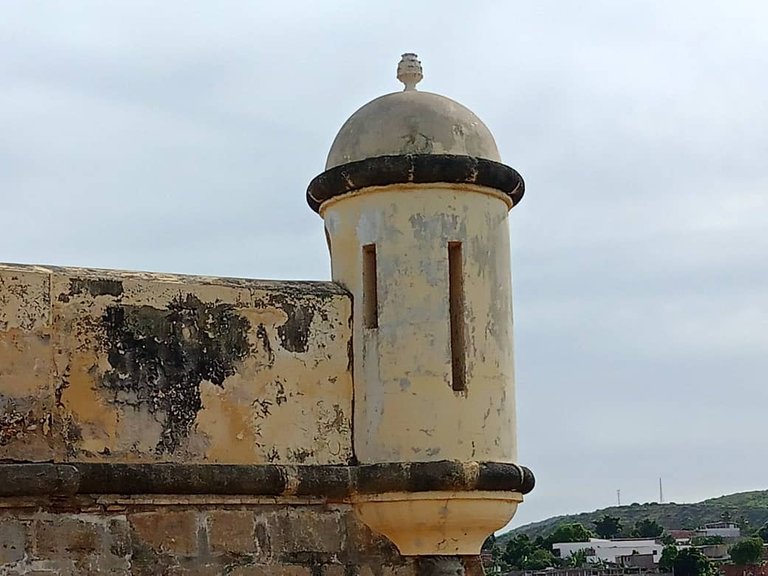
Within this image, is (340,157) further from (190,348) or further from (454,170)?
(190,348)

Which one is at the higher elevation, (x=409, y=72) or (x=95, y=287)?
(x=409, y=72)

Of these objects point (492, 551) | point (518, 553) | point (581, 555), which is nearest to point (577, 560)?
point (581, 555)

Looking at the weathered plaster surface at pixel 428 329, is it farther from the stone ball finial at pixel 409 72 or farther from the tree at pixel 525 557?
the tree at pixel 525 557

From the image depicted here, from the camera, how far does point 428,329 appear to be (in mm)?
6605

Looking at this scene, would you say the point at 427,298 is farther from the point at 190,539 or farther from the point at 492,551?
the point at 492,551

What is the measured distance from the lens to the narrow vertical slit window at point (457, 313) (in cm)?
661

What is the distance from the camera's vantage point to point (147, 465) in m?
6.08

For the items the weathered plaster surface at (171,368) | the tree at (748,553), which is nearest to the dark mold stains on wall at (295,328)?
the weathered plaster surface at (171,368)

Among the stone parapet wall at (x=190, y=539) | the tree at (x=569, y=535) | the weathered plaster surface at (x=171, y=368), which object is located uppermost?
the tree at (x=569, y=535)

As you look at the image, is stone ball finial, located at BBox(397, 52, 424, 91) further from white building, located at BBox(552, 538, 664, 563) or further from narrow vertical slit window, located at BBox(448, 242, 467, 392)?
white building, located at BBox(552, 538, 664, 563)

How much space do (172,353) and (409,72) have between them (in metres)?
2.11

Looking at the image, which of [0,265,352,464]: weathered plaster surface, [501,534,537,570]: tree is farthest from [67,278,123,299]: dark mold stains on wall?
[501,534,537,570]: tree

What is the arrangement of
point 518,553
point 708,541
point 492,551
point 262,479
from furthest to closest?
point 708,541, point 518,553, point 492,551, point 262,479

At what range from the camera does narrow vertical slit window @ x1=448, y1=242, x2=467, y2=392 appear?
661 centimetres
